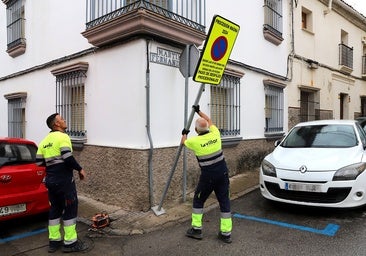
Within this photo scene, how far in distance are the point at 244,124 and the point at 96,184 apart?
4123 mm

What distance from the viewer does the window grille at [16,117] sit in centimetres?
997

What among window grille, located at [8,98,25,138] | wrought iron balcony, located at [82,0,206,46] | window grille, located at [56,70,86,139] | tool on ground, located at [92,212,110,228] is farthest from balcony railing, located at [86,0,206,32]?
window grille, located at [8,98,25,138]

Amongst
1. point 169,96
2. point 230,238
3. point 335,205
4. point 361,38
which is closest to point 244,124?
point 169,96

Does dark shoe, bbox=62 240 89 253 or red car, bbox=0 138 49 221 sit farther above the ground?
red car, bbox=0 138 49 221

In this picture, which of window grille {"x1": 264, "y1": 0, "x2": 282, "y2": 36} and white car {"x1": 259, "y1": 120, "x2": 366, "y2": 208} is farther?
window grille {"x1": 264, "y1": 0, "x2": 282, "y2": 36}

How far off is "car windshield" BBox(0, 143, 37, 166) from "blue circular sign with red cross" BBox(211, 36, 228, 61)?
11.0 feet

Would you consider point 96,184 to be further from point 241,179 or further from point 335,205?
point 335,205

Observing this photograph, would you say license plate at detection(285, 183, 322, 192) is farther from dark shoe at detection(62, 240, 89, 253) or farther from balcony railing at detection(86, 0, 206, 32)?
balcony railing at detection(86, 0, 206, 32)

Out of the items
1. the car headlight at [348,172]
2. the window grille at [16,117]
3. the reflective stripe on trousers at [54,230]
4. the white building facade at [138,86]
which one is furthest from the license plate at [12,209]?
the window grille at [16,117]

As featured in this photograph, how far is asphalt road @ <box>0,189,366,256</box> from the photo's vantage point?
165 inches

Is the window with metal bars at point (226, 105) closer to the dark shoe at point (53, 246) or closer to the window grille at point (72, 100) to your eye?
the window grille at point (72, 100)

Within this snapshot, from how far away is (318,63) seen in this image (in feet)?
41.0

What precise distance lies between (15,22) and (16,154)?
682cm

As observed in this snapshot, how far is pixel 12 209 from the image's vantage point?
15.6 feet
